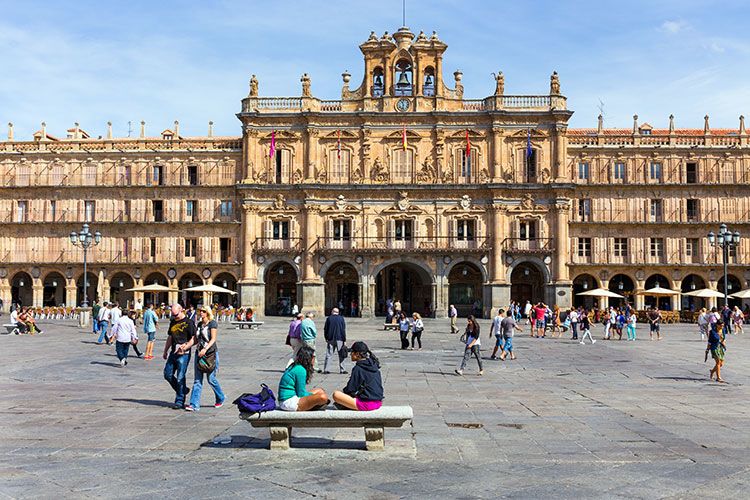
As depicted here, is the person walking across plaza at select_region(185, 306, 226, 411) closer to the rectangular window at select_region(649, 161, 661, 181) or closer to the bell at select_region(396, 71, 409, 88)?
the bell at select_region(396, 71, 409, 88)

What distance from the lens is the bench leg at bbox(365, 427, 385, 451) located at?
1020 centimetres

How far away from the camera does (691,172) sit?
186 feet

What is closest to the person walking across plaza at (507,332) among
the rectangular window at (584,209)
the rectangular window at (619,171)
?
the rectangular window at (584,209)

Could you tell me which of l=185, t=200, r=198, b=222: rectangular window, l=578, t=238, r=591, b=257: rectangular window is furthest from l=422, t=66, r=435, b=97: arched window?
l=185, t=200, r=198, b=222: rectangular window

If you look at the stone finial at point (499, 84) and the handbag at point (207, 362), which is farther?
the stone finial at point (499, 84)

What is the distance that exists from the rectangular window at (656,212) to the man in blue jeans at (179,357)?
158ft

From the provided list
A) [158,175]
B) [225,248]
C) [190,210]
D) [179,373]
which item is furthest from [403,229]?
[179,373]

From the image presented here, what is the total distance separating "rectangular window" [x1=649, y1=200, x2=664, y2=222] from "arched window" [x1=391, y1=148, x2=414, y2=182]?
17.7 metres

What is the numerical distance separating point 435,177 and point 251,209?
13.2 m

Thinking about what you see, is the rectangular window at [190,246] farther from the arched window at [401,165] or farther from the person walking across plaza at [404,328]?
the person walking across plaza at [404,328]

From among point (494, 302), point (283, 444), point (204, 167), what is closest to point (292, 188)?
point (204, 167)

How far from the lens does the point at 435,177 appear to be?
5484cm

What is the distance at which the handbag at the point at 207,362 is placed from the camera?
1338cm

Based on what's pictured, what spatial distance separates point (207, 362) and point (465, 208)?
139 feet
